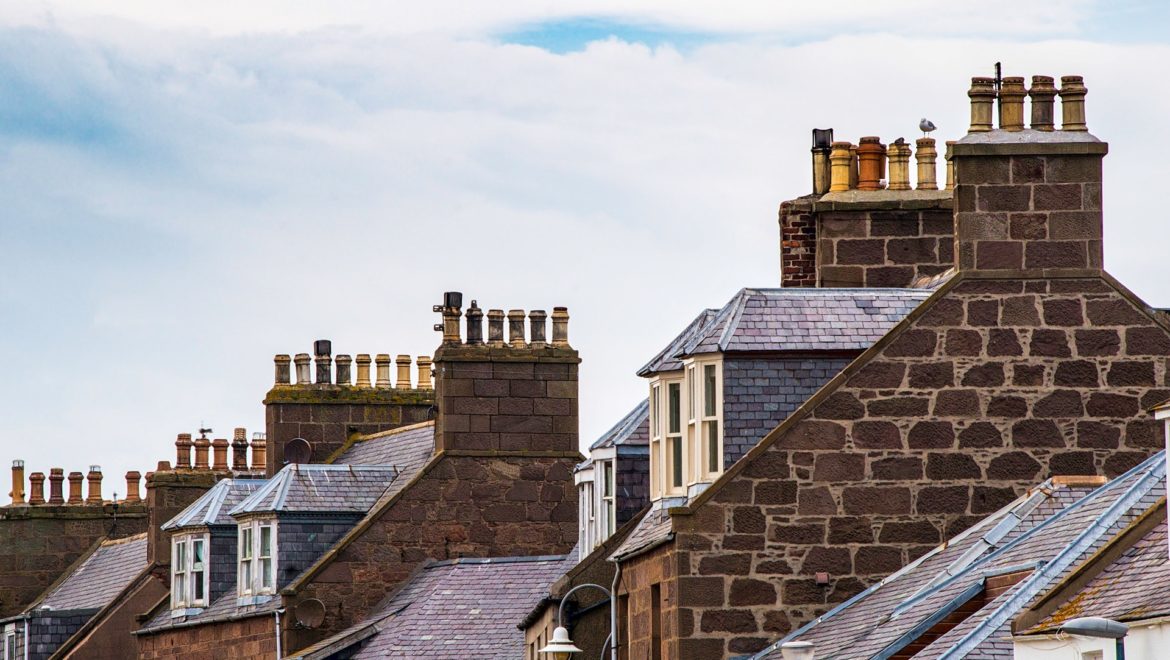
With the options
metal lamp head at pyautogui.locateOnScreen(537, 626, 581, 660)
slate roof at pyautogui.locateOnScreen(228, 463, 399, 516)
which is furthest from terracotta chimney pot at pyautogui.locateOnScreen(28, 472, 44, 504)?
metal lamp head at pyautogui.locateOnScreen(537, 626, 581, 660)

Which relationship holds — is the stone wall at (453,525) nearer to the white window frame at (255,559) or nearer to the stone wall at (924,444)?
the white window frame at (255,559)

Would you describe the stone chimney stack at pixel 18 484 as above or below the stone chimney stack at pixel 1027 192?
below

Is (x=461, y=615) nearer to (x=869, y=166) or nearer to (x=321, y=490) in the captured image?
(x=321, y=490)

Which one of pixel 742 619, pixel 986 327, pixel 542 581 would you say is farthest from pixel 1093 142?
pixel 542 581

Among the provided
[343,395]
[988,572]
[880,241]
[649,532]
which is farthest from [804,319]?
[343,395]

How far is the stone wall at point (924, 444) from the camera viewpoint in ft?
108

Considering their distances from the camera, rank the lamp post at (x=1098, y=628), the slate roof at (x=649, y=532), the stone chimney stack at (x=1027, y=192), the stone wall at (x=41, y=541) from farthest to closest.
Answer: the stone wall at (x=41, y=541) < the slate roof at (x=649, y=532) < the stone chimney stack at (x=1027, y=192) < the lamp post at (x=1098, y=628)

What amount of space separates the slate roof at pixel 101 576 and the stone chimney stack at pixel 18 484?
2664mm

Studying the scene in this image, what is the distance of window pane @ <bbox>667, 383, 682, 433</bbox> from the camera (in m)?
35.1

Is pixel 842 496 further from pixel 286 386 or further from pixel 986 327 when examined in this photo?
pixel 286 386

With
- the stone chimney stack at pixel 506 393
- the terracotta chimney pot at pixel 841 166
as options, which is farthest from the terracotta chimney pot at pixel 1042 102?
the stone chimney stack at pixel 506 393

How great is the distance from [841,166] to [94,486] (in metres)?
35.9

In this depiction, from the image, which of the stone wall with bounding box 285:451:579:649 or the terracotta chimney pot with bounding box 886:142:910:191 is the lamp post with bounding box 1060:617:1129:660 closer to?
the terracotta chimney pot with bounding box 886:142:910:191

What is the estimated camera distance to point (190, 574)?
5456cm
